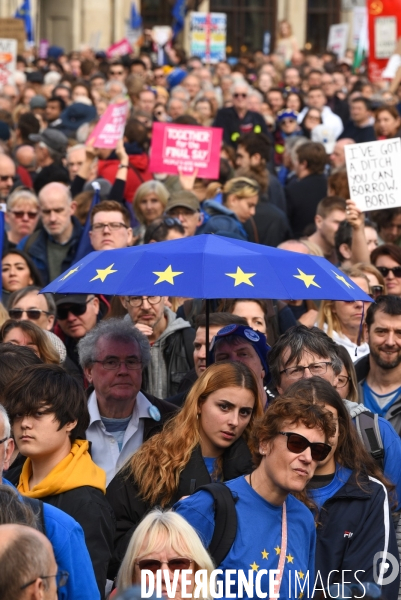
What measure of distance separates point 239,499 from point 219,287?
108cm

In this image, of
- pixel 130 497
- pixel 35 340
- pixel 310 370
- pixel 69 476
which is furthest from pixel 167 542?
pixel 35 340

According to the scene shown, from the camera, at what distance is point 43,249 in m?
8.64

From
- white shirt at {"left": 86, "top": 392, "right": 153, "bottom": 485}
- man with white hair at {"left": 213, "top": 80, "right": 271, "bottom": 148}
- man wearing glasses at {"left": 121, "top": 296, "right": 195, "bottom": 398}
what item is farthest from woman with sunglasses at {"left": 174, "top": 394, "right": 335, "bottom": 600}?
man with white hair at {"left": 213, "top": 80, "right": 271, "bottom": 148}

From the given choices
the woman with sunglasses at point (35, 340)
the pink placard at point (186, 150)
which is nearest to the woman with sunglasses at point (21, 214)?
the pink placard at point (186, 150)

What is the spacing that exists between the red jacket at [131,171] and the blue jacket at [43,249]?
5.80ft

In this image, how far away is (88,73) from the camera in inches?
826

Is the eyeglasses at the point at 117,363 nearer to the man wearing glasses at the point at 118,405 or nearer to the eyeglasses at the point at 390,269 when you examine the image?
the man wearing glasses at the point at 118,405

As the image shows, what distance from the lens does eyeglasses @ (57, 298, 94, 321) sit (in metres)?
6.80

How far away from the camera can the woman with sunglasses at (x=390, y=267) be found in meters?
7.54

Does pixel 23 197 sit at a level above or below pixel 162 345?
above

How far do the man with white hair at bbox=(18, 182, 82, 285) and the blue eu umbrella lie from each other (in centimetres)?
332

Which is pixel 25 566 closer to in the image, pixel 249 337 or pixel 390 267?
pixel 249 337

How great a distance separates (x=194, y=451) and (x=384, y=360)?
157cm

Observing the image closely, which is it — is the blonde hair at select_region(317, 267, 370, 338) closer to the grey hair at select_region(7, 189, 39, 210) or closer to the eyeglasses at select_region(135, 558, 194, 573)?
the grey hair at select_region(7, 189, 39, 210)
